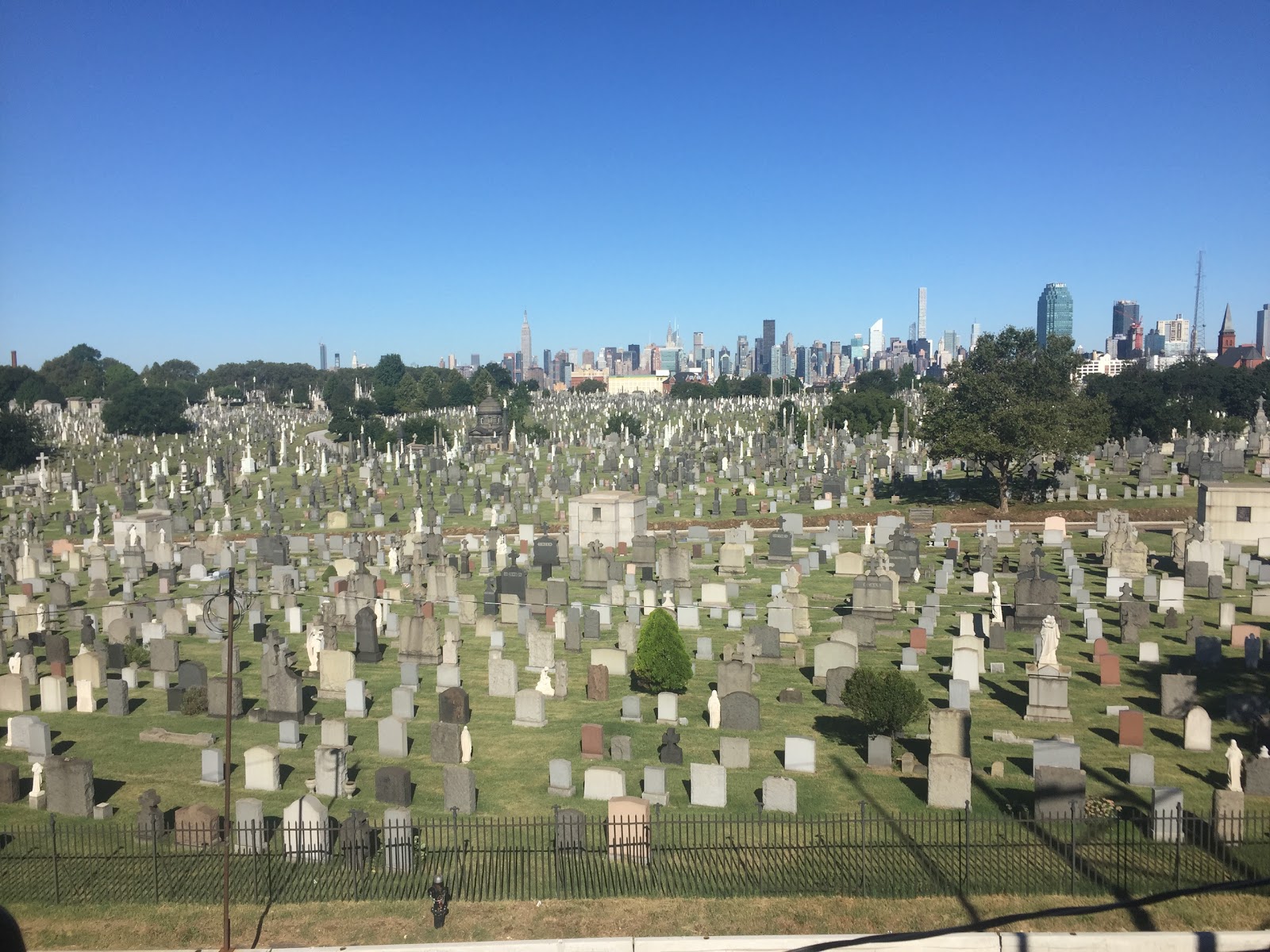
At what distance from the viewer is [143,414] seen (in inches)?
2874

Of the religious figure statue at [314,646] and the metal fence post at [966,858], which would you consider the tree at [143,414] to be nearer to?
the religious figure statue at [314,646]

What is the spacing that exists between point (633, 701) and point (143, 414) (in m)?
66.7

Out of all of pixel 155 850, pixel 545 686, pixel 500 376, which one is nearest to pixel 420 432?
pixel 545 686

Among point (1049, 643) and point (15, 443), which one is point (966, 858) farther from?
point (15, 443)

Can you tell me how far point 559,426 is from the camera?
250 ft

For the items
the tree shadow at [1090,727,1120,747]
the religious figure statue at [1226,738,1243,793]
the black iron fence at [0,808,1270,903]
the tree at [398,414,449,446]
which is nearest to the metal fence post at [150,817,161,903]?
the black iron fence at [0,808,1270,903]

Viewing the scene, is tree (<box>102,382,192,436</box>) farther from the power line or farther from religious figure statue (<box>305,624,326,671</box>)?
the power line

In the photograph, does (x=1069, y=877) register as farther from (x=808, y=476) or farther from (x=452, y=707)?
(x=808, y=476)

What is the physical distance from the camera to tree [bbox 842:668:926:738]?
48.9 feet

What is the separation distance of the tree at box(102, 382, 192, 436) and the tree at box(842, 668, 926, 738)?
228 ft

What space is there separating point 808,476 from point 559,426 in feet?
105

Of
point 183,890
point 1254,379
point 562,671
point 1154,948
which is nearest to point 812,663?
point 562,671

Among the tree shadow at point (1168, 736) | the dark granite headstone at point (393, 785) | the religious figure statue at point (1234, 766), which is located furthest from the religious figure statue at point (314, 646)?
the religious figure statue at point (1234, 766)

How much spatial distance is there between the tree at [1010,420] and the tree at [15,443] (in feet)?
156
